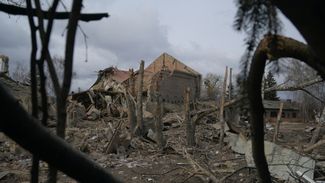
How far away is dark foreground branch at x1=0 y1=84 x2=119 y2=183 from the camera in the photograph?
812mm

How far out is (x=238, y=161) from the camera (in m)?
13.1

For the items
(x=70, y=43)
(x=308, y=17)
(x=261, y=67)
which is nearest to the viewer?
(x=308, y=17)

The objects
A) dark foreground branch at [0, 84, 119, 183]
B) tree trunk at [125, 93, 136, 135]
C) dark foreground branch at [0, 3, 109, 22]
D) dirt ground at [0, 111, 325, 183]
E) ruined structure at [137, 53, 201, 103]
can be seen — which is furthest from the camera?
ruined structure at [137, 53, 201, 103]

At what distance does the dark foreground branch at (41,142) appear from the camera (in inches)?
32.0

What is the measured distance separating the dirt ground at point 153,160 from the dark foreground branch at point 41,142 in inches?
306

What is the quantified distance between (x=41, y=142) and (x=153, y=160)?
12.9 meters

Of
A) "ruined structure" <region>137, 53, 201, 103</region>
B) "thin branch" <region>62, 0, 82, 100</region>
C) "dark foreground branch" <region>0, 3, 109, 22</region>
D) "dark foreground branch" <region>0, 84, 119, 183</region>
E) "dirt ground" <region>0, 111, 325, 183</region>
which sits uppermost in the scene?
"ruined structure" <region>137, 53, 201, 103</region>

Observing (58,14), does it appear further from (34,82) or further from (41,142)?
(41,142)

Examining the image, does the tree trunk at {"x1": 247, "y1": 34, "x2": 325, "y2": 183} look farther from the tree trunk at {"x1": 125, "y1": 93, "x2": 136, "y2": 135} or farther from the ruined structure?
the ruined structure

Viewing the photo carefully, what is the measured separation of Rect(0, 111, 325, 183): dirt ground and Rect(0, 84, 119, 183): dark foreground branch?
7771mm

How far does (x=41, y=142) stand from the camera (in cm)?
88

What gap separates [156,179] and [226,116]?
22.6 feet

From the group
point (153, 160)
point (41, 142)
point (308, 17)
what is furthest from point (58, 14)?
point (153, 160)

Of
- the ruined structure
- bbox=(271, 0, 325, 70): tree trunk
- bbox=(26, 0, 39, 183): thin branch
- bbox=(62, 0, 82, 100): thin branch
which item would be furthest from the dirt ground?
the ruined structure
